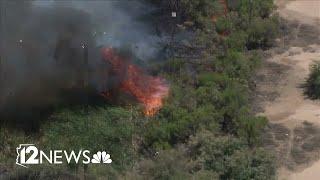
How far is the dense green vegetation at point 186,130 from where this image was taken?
21.0m

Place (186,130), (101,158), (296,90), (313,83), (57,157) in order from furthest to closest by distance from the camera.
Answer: (296,90) < (313,83) < (186,130) < (101,158) < (57,157)

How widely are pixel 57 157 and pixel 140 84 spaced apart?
5971mm

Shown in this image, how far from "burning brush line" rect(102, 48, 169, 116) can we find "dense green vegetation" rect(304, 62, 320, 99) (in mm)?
6291

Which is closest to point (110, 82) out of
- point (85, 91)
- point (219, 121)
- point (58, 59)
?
point (85, 91)

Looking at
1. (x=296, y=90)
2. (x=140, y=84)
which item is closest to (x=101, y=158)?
(x=140, y=84)

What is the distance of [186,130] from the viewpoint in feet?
76.8

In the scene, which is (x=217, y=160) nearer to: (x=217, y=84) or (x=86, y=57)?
(x=217, y=84)

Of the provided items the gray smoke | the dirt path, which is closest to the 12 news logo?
the gray smoke

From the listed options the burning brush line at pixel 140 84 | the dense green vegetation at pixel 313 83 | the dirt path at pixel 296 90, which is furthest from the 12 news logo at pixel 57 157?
the dense green vegetation at pixel 313 83

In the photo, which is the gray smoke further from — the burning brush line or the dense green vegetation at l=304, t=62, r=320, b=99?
the dense green vegetation at l=304, t=62, r=320, b=99

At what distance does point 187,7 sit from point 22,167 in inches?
619

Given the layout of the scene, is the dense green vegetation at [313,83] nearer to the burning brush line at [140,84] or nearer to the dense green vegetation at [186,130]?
the dense green vegetation at [186,130]

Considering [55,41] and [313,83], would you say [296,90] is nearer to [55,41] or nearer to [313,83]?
[313,83]

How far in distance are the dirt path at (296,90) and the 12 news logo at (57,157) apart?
6358mm
